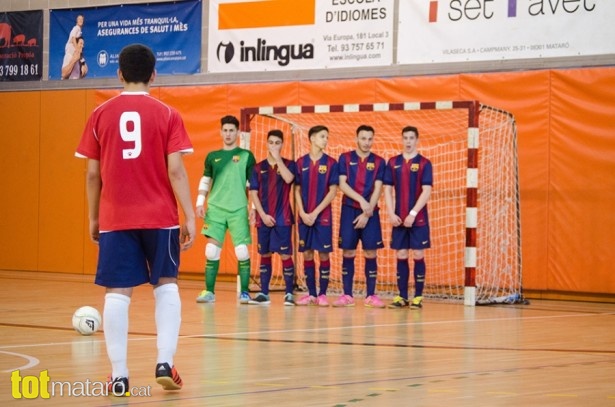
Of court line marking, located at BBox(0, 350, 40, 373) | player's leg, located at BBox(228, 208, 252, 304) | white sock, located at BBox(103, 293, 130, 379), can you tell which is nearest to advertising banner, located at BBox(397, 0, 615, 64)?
player's leg, located at BBox(228, 208, 252, 304)

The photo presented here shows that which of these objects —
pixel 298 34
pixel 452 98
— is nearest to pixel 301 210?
pixel 452 98

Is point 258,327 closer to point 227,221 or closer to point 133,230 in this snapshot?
point 227,221

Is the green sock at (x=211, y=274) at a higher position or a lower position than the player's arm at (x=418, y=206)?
lower

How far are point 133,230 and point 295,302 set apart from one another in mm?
6762

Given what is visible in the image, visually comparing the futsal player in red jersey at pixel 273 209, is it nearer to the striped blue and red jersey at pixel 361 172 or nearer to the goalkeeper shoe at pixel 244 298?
the goalkeeper shoe at pixel 244 298

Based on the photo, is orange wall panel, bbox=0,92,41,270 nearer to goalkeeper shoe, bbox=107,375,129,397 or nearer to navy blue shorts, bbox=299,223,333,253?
navy blue shorts, bbox=299,223,333,253

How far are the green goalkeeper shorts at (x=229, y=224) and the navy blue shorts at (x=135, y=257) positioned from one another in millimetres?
6481

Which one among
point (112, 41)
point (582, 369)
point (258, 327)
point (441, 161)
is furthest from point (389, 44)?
point (582, 369)

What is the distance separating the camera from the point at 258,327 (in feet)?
30.8

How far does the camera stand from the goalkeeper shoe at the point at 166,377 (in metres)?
5.55

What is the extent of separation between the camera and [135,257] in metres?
5.62

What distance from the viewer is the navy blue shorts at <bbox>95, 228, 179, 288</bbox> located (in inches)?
220

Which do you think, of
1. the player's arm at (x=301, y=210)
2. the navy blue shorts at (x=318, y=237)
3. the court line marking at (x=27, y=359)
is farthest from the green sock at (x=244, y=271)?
the court line marking at (x=27, y=359)

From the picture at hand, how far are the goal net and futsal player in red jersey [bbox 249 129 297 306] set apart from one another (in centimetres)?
114
